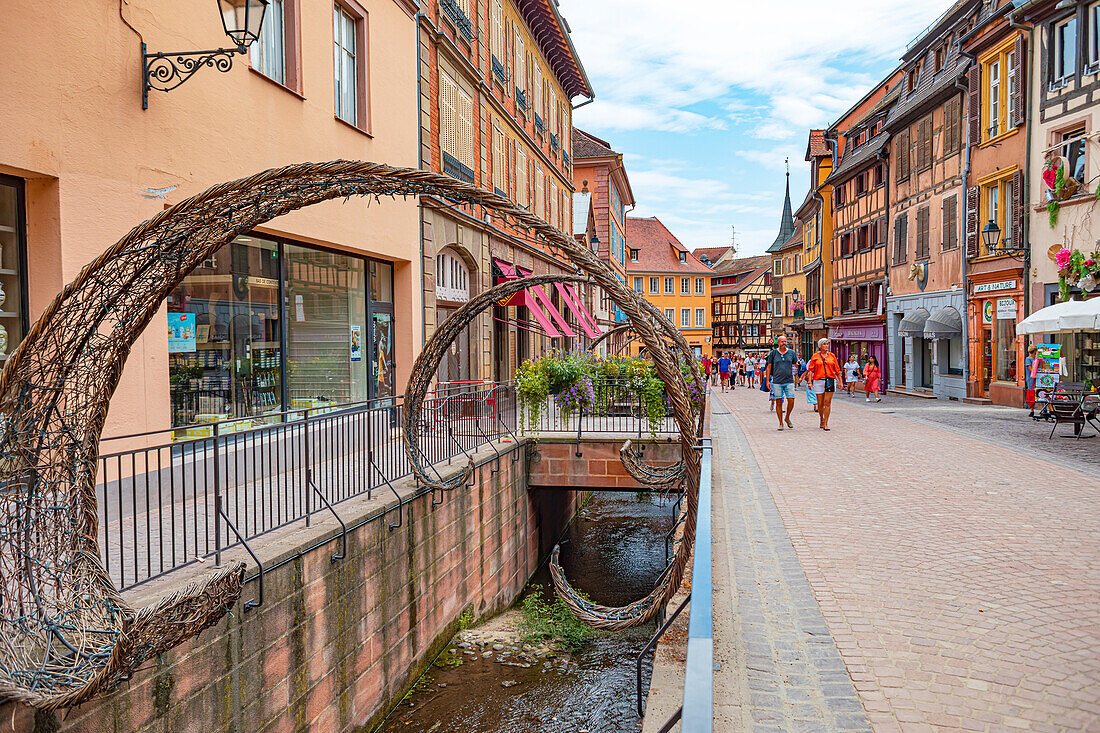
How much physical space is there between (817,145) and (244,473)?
48.7m

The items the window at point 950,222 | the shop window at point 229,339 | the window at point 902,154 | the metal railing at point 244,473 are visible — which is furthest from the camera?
the window at point 902,154

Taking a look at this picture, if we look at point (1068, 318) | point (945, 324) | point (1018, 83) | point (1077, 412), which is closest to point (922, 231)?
point (945, 324)

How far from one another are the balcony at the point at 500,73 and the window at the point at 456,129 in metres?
2.72

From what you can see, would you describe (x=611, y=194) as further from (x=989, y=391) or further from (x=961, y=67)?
(x=989, y=391)

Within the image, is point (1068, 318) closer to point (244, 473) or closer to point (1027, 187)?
point (1027, 187)

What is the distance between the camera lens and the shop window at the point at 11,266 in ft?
23.4

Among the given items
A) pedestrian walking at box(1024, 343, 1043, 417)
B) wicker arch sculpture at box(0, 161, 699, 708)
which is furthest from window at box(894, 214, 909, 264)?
wicker arch sculpture at box(0, 161, 699, 708)

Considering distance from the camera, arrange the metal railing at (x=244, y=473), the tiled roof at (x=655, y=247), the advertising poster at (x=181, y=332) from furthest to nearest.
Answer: the tiled roof at (x=655, y=247) → the advertising poster at (x=181, y=332) → the metal railing at (x=244, y=473)

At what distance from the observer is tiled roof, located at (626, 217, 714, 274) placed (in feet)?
252

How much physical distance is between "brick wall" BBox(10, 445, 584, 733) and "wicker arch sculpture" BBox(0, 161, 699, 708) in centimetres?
28

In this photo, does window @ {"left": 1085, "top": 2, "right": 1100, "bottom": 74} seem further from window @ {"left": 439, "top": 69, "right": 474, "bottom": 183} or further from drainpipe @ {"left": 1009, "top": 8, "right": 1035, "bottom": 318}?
window @ {"left": 439, "top": 69, "right": 474, "bottom": 183}

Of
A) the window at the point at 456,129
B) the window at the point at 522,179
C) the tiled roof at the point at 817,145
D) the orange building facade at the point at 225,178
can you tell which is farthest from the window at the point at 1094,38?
the tiled roof at the point at 817,145

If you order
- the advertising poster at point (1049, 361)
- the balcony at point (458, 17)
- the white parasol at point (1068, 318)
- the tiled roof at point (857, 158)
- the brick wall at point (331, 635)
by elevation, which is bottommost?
the brick wall at point (331, 635)

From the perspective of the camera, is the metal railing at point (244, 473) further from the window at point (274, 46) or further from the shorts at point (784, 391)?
the shorts at point (784, 391)
